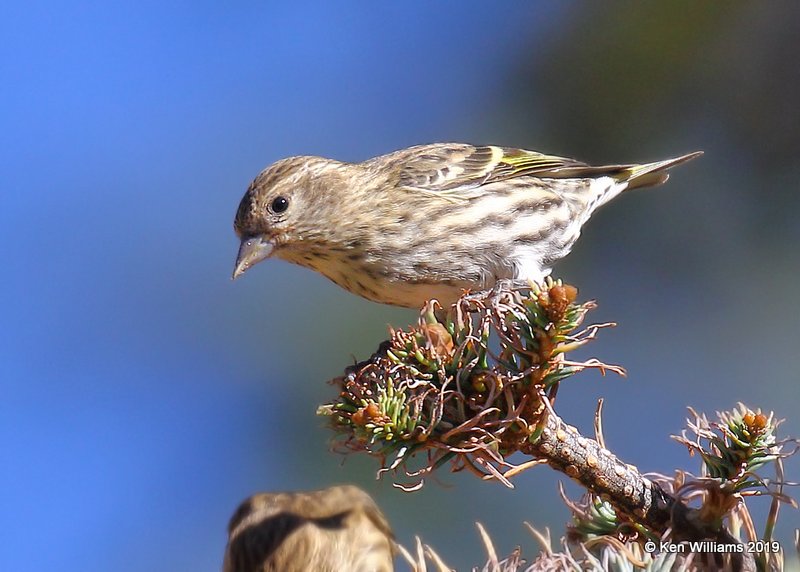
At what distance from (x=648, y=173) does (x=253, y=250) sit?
125cm

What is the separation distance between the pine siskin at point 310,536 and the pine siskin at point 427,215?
0.77 metres

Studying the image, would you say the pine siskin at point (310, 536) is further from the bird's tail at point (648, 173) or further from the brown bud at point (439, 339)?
the bird's tail at point (648, 173)

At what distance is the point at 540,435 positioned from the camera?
5.44 ft

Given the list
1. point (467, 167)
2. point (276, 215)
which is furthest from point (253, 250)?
point (467, 167)

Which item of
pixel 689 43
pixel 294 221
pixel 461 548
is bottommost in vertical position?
pixel 461 548

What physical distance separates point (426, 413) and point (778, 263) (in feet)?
7.71

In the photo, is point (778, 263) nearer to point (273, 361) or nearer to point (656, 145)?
point (656, 145)

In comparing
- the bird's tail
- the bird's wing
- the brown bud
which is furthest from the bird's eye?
the brown bud

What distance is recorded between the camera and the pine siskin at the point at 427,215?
301 centimetres

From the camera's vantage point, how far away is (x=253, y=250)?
3.20m

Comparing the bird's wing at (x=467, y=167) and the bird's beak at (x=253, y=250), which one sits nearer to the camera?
the bird's beak at (x=253, y=250)

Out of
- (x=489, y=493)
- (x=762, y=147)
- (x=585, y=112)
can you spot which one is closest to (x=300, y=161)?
(x=585, y=112)

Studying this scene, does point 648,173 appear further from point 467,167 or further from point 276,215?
point 276,215

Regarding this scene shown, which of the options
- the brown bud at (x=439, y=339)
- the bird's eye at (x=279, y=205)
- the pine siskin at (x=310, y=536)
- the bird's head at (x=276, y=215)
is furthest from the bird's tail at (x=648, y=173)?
the brown bud at (x=439, y=339)
